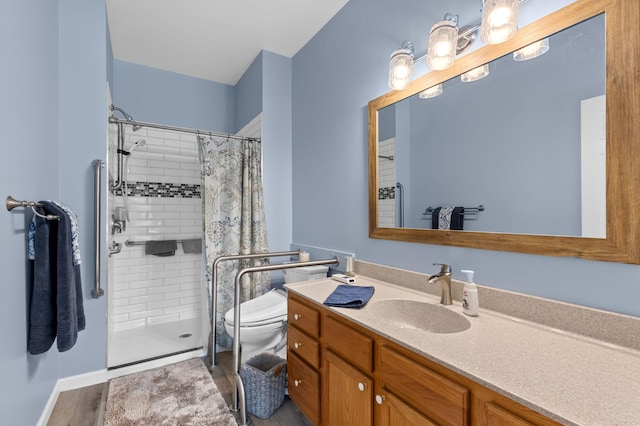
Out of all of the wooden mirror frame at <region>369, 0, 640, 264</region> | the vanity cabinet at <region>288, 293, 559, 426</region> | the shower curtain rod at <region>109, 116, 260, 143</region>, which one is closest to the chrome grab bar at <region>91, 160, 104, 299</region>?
the shower curtain rod at <region>109, 116, 260, 143</region>

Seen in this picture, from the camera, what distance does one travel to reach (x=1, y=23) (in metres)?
1.19

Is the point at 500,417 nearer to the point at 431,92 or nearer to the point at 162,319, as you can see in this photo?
the point at 431,92

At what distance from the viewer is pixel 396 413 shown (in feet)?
3.33

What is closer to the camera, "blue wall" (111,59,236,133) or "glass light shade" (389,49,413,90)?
"glass light shade" (389,49,413,90)

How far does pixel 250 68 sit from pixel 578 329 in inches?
125

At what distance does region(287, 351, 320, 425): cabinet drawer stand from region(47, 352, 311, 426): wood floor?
0.20m

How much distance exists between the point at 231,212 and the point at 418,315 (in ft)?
5.78

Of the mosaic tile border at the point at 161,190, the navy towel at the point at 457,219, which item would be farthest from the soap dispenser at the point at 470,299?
the mosaic tile border at the point at 161,190

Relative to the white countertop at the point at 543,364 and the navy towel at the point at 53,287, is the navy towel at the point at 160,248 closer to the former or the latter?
the navy towel at the point at 53,287

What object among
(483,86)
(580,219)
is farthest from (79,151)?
(580,219)

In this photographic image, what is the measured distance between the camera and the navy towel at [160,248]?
3137 mm

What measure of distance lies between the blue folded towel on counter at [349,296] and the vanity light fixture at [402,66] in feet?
3.53

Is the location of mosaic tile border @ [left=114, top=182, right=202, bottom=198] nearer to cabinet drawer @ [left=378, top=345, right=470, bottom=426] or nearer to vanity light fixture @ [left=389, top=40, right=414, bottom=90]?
vanity light fixture @ [left=389, top=40, right=414, bottom=90]

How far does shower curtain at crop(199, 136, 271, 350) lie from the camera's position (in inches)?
97.9
